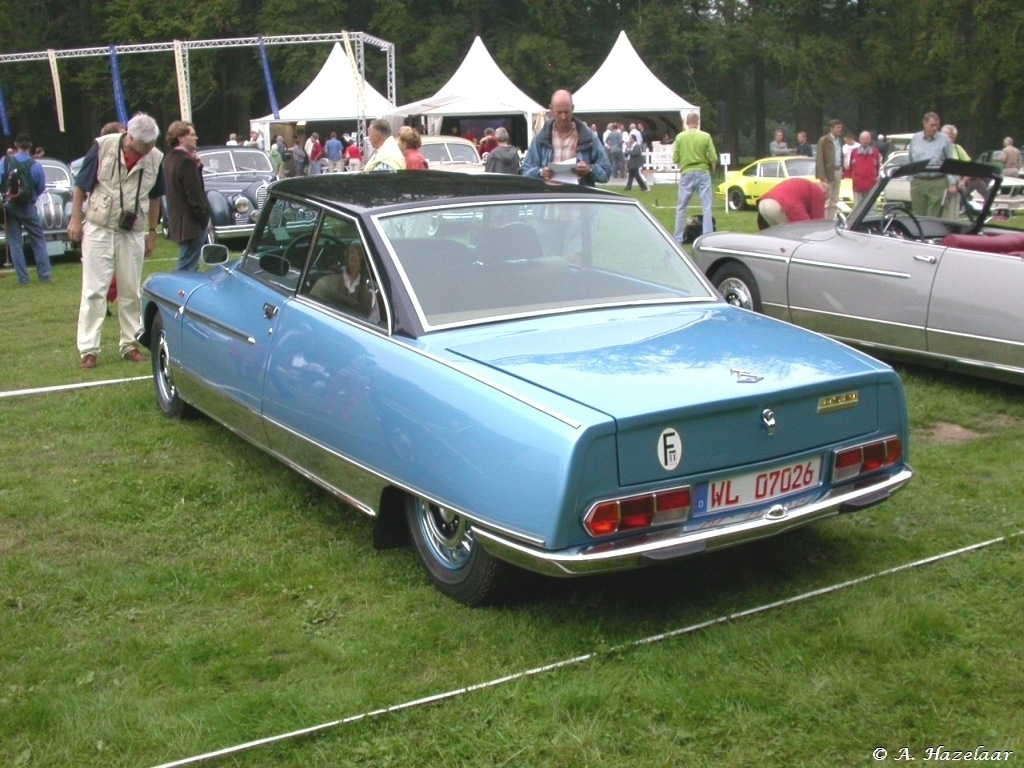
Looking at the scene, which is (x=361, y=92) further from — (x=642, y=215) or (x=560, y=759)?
(x=560, y=759)

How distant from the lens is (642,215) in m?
5.52

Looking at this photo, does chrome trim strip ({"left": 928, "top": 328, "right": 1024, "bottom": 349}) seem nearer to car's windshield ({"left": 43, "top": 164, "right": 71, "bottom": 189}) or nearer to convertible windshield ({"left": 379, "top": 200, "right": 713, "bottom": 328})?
convertible windshield ({"left": 379, "top": 200, "right": 713, "bottom": 328})

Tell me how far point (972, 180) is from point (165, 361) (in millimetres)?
5350

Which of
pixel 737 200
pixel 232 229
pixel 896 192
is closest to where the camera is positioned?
pixel 896 192

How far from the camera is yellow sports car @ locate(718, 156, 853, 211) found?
25.4 meters

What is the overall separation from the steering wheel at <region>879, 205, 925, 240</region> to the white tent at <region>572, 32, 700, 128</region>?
28.2 m

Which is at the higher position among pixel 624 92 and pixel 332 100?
pixel 332 100

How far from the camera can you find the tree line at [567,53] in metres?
50.5

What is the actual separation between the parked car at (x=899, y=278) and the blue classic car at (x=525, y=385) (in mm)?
2602

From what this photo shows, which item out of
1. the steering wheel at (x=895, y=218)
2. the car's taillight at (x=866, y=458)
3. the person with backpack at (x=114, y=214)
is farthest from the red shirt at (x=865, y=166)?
the car's taillight at (x=866, y=458)

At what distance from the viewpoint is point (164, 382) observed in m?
7.19

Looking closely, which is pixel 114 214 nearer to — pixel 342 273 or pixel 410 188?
pixel 410 188

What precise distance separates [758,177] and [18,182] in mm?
16107

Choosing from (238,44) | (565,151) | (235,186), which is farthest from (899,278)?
(238,44)
